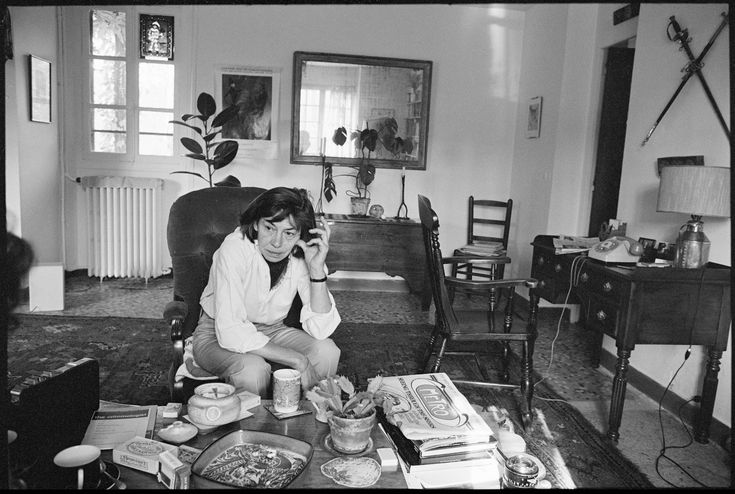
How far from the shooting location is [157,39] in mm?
4926

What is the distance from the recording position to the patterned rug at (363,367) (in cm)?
210

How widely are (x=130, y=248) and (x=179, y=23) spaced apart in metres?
2.11

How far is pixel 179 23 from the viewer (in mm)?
4895

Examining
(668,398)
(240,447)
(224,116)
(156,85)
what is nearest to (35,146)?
(156,85)

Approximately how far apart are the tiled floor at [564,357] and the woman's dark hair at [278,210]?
1.44 meters

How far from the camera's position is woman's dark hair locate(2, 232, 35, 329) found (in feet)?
1.99

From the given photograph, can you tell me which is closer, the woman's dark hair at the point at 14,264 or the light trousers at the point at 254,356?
the woman's dark hair at the point at 14,264

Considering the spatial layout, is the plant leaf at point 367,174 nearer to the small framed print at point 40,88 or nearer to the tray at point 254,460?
the small framed print at point 40,88

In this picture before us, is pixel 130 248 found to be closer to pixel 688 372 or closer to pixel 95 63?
pixel 95 63

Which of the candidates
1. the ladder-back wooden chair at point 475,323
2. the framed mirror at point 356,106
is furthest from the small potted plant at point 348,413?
the framed mirror at point 356,106

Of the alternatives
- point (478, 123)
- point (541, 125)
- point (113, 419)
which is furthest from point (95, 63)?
point (113, 419)

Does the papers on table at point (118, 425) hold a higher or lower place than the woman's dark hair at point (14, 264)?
lower

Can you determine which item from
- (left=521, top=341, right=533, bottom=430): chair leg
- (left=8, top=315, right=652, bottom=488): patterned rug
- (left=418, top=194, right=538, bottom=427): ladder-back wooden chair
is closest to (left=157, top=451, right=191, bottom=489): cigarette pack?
(left=8, top=315, right=652, bottom=488): patterned rug

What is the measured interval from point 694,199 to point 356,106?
3409 mm
